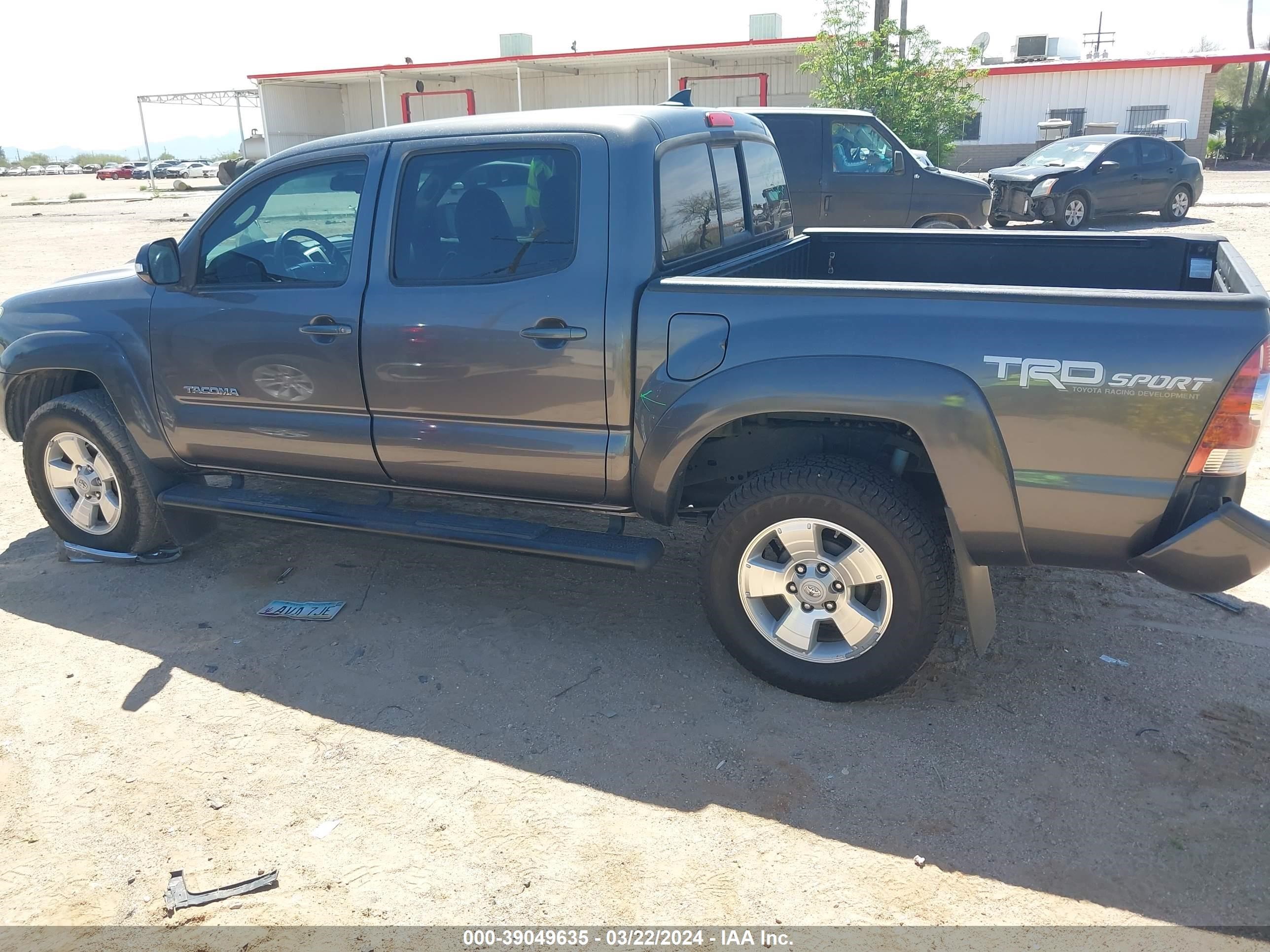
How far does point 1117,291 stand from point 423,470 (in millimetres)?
2662

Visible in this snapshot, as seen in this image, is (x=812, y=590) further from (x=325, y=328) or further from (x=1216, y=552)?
(x=325, y=328)

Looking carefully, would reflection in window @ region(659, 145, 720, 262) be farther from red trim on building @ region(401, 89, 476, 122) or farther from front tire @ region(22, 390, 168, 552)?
red trim on building @ region(401, 89, 476, 122)

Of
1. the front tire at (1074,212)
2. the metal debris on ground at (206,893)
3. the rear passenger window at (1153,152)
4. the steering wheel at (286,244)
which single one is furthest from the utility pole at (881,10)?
the metal debris on ground at (206,893)

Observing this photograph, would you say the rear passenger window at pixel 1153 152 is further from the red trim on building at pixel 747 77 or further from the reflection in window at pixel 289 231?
the reflection in window at pixel 289 231

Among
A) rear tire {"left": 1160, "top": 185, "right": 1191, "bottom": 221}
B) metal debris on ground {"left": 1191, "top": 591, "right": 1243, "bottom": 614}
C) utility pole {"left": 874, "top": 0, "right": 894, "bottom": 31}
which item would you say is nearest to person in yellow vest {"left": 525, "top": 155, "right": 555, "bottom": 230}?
metal debris on ground {"left": 1191, "top": 591, "right": 1243, "bottom": 614}

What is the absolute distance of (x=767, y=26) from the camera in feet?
98.5

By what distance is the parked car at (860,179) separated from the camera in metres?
11.6

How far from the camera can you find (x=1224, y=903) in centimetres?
268

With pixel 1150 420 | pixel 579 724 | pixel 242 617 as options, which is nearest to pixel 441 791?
pixel 579 724

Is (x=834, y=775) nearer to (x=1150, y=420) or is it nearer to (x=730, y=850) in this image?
(x=730, y=850)

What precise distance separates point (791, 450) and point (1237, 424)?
151 cm

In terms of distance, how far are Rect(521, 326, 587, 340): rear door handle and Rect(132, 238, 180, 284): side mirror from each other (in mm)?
1776

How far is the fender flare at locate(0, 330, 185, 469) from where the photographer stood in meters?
4.62

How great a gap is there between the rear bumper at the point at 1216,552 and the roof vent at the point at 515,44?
32634mm
